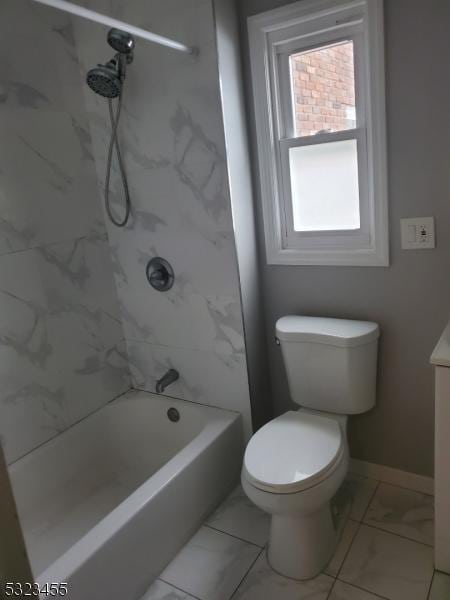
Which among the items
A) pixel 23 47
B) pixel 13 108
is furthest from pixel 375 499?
pixel 23 47

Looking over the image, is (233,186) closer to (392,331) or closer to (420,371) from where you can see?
(392,331)

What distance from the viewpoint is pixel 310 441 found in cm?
172

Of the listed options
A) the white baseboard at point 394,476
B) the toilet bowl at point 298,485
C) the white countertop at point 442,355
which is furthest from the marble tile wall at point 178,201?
the white countertop at point 442,355

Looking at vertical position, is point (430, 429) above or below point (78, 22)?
below

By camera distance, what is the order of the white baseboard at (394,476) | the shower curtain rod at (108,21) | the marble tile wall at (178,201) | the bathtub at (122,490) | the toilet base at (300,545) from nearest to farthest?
the shower curtain rod at (108,21), the bathtub at (122,490), the toilet base at (300,545), the marble tile wall at (178,201), the white baseboard at (394,476)

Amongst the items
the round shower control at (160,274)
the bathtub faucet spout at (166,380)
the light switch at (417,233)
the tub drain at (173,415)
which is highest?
the light switch at (417,233)

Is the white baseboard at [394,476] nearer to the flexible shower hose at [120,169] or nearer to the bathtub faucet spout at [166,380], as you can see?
the bathtub faucet spout at [166,380]

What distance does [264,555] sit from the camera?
70.3 inches

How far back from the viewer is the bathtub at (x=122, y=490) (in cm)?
154

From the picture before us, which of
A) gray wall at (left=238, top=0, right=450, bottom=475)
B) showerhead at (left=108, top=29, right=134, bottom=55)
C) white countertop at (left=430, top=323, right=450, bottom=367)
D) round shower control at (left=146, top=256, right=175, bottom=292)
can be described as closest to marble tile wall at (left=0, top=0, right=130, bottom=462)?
round shower control at (left=146, top=256, right=175, bottom=292)

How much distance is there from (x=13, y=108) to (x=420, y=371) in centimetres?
199

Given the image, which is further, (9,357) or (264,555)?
(9,357)

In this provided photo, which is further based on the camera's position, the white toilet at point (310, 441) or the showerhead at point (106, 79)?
the showerhead at point (106, 79)

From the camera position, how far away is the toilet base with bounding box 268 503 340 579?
1.65 m
